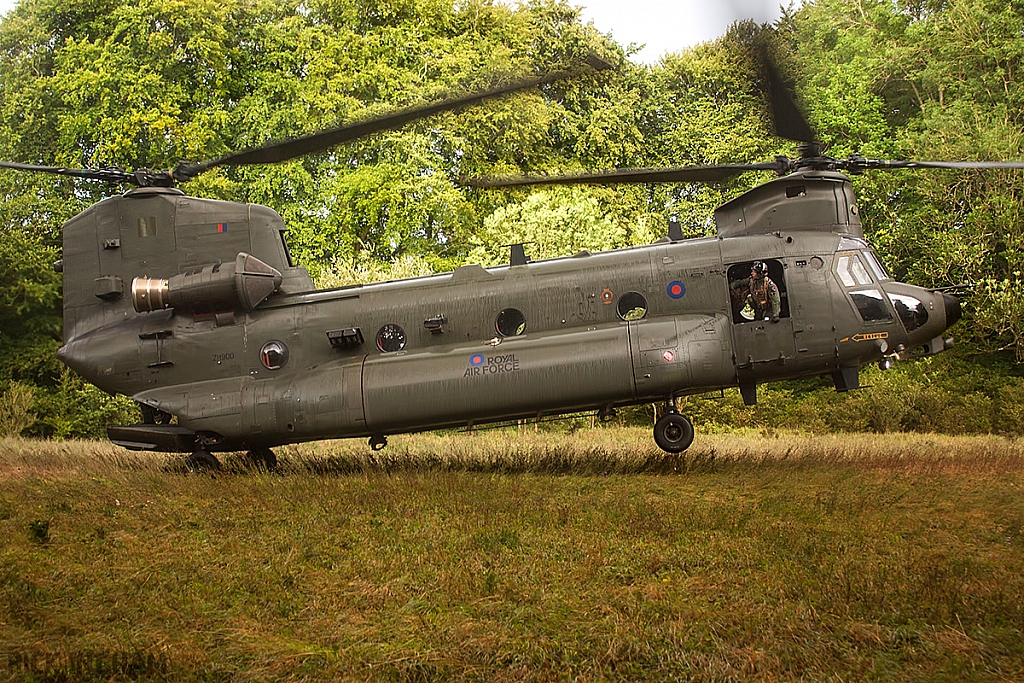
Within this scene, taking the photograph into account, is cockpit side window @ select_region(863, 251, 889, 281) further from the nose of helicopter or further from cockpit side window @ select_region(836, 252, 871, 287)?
the nose of helicopter

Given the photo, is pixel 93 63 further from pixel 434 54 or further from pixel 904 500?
pixel 904 500

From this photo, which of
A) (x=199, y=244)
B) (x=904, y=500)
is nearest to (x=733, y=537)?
(x=904, y=500)

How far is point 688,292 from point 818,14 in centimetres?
2377

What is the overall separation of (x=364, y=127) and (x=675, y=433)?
6350mm

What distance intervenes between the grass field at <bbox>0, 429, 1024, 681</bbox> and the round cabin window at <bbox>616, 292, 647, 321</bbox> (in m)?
2.39

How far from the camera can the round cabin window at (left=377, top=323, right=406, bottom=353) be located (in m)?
14.3

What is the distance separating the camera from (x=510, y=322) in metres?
14.0

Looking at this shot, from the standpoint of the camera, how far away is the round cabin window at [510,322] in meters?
13.9

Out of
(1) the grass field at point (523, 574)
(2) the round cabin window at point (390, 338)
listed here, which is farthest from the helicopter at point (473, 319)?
(1) the grass field at point (523, 574)

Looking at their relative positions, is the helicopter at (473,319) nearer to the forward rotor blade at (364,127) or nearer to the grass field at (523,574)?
the forward rotor blade at (364,127)

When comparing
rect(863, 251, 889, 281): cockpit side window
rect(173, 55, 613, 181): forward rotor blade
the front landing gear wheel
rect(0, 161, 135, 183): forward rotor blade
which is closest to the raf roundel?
the front landing gear wheel

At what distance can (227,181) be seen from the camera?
108 feet

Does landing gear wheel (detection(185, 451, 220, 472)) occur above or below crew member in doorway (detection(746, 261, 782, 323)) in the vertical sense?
below

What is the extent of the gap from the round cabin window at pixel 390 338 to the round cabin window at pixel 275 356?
5.15ft
